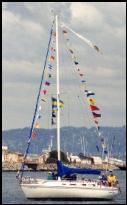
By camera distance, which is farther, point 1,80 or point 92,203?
point 92,203

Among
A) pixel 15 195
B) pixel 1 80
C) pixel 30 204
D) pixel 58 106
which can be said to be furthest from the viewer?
pixel 15 195

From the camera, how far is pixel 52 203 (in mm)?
68062

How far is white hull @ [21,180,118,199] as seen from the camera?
229 feet

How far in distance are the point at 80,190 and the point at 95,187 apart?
4.70ft

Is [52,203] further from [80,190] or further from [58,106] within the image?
[58,106]

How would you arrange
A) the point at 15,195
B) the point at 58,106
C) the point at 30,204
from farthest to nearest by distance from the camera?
1. the point at 15,195
2. the point at 58,106
3. the point at 30,204

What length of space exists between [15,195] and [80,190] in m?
11.1

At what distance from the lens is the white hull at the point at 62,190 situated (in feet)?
229

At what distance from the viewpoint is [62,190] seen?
6969cm

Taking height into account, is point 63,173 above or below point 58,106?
below

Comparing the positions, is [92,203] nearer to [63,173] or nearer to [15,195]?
[63,173]

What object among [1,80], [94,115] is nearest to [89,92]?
[94,115]

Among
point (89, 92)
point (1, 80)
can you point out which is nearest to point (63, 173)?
point (89, 92)

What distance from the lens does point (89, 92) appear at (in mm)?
72875
